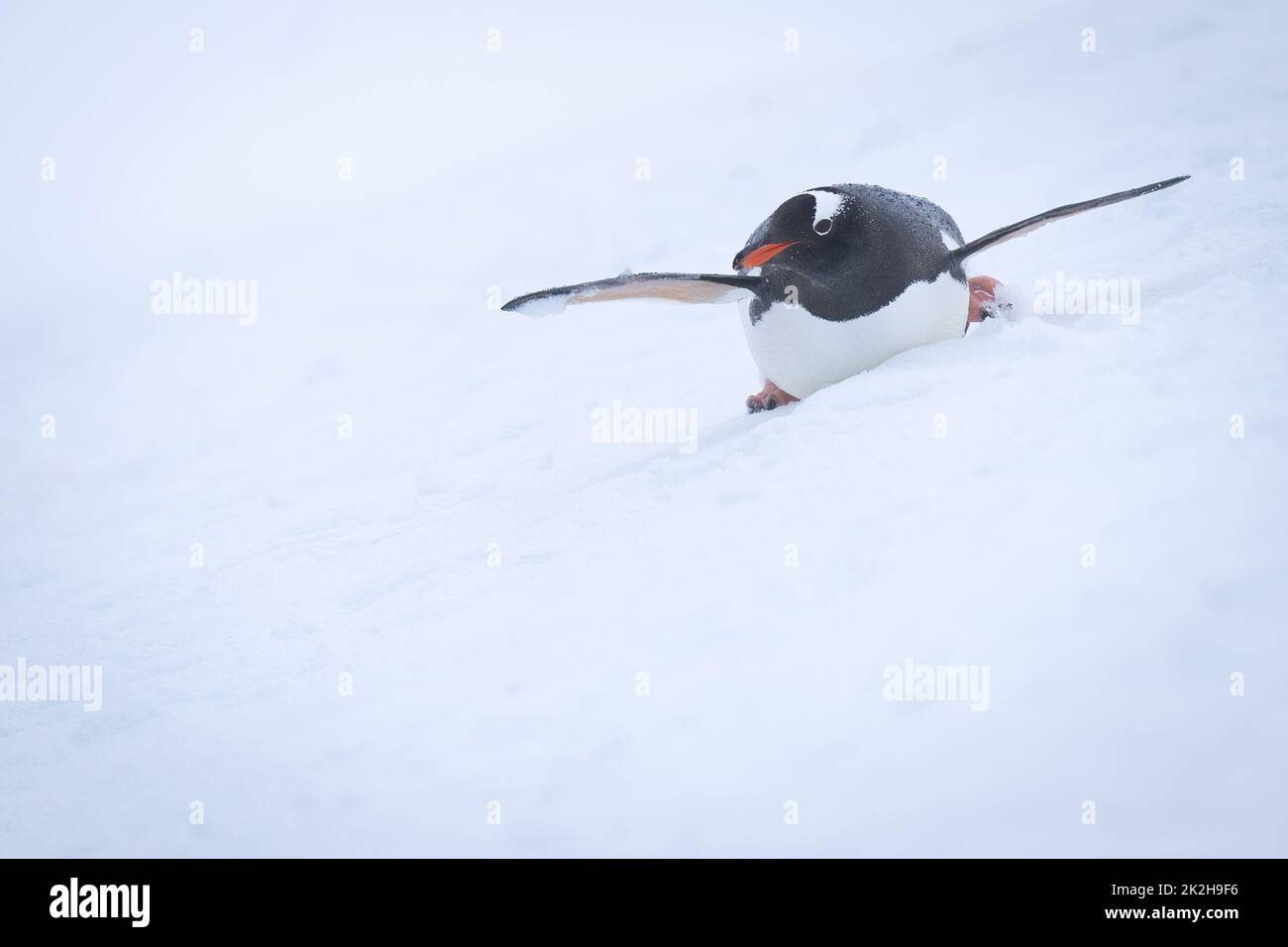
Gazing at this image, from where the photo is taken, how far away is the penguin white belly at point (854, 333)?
3156mm

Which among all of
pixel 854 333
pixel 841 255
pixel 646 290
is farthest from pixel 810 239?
pixel 646 290

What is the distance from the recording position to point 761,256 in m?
3.11

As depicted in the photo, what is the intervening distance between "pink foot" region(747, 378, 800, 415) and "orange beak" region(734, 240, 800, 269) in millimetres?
490

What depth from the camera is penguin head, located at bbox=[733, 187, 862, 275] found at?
311 centimetres

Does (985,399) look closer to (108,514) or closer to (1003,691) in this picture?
(1003,691)

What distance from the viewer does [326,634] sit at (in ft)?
8.98

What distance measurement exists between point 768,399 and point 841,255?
1.94 feet

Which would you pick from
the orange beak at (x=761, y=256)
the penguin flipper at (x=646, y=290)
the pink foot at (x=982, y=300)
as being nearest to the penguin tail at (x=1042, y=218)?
the pink foot at (x=982, y=300)

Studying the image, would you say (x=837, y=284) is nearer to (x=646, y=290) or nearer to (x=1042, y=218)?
(x=646, y=290)

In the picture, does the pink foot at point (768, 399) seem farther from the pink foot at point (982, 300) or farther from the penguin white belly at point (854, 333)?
the pink foot at point (982, 300)

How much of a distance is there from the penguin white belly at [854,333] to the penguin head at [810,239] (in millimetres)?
144
